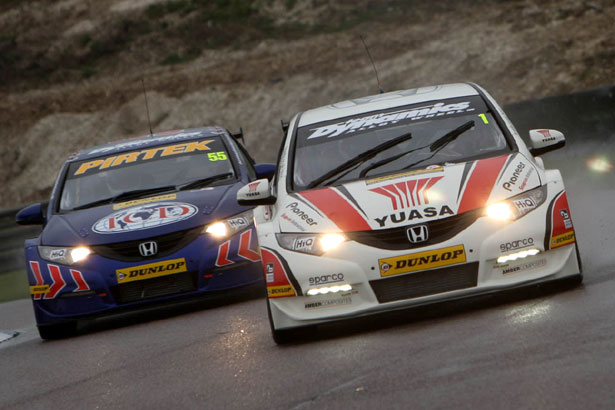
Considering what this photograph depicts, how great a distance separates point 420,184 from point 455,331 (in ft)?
3.39

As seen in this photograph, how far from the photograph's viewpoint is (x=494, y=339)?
6.31m

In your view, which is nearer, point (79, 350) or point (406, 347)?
point (406, 347)

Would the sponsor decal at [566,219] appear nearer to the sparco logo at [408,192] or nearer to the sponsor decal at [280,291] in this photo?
the sparco logo at [408,192]

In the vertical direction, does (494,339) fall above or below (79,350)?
above

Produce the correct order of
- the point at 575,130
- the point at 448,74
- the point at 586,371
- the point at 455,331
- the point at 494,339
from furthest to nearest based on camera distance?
the point at 448,74, the point at 575,130, the point at 455,331, the point at 494,339, the point at 586,371

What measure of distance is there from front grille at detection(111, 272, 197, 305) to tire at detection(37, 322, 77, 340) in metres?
0.58

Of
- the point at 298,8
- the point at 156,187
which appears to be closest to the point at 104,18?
the point at 298,8

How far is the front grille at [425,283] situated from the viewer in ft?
23.3

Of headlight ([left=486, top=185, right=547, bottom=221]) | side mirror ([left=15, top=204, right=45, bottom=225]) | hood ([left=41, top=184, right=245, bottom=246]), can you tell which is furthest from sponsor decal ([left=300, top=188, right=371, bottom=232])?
side mirror ([left=15, top=204, right=45, bottom=225])

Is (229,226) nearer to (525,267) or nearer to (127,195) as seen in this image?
(127,195)

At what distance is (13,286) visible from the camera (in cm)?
1686

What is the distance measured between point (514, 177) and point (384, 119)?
1.35 meters

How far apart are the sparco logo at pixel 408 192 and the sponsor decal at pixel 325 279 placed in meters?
0.53

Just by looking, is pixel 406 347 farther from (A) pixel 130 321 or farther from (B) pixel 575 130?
(B) pixel 575 130
